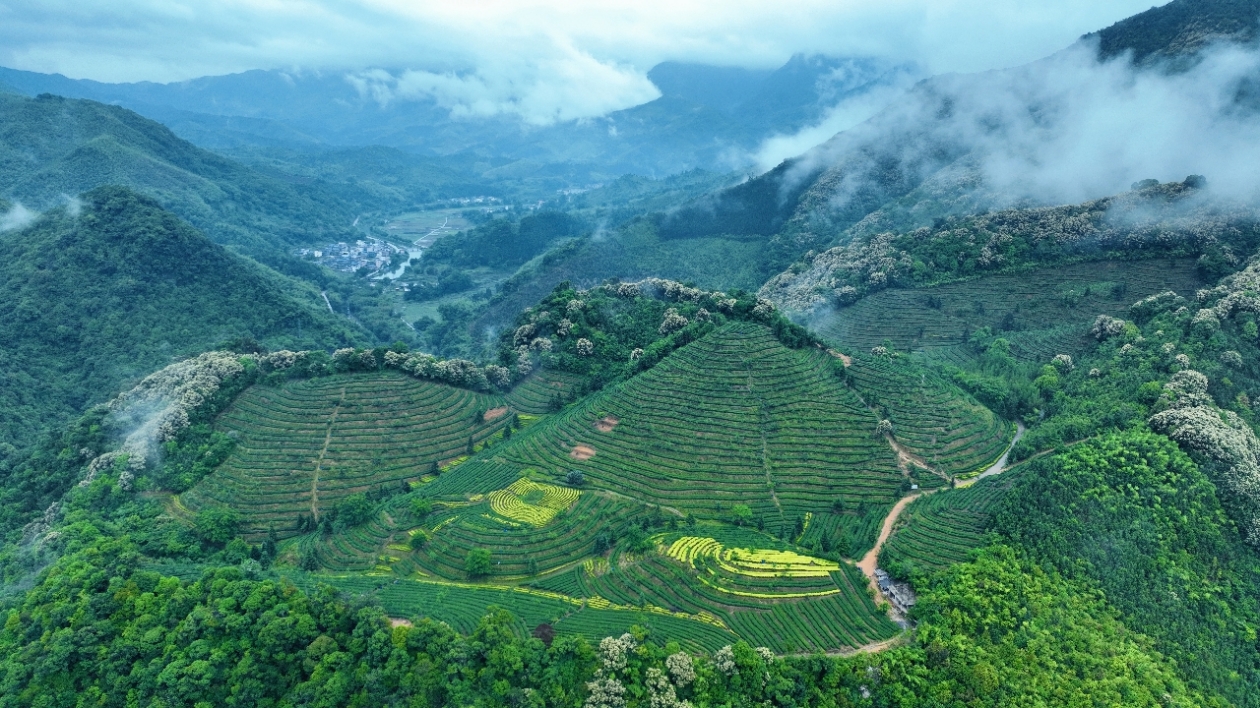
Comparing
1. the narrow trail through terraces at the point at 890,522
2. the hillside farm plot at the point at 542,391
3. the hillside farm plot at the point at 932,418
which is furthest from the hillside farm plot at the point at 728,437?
the hillside farm plot at the point at 542,391

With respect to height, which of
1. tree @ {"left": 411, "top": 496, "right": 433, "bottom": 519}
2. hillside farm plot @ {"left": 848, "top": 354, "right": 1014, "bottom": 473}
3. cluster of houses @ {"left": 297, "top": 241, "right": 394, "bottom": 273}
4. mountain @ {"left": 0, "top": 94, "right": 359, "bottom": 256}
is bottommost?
cluster of houses @ {"left": 297, "top": 241, "right": 394, "bottom": 273}

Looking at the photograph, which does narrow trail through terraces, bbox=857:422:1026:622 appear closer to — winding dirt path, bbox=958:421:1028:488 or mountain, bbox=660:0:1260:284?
winding dirt path, bbox=958:421:1028:488

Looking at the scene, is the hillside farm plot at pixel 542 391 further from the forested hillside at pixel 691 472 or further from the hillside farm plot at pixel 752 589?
the hillside farm plot at pixel 752 589

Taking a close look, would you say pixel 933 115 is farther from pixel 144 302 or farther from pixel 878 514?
pixel 144 302

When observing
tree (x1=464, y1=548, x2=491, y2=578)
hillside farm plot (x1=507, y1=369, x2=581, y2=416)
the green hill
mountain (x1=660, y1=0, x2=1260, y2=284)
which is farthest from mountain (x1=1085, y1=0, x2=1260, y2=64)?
the green hill

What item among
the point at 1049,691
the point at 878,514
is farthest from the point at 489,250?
the point at 1049,691

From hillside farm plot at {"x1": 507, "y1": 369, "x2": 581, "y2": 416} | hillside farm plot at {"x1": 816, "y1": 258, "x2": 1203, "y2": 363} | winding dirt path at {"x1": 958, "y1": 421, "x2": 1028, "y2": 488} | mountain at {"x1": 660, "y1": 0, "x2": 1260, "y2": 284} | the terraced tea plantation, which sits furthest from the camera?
mountain at {"x1": 660, "y1": 0, "x2": 1260, "y2": 284}
